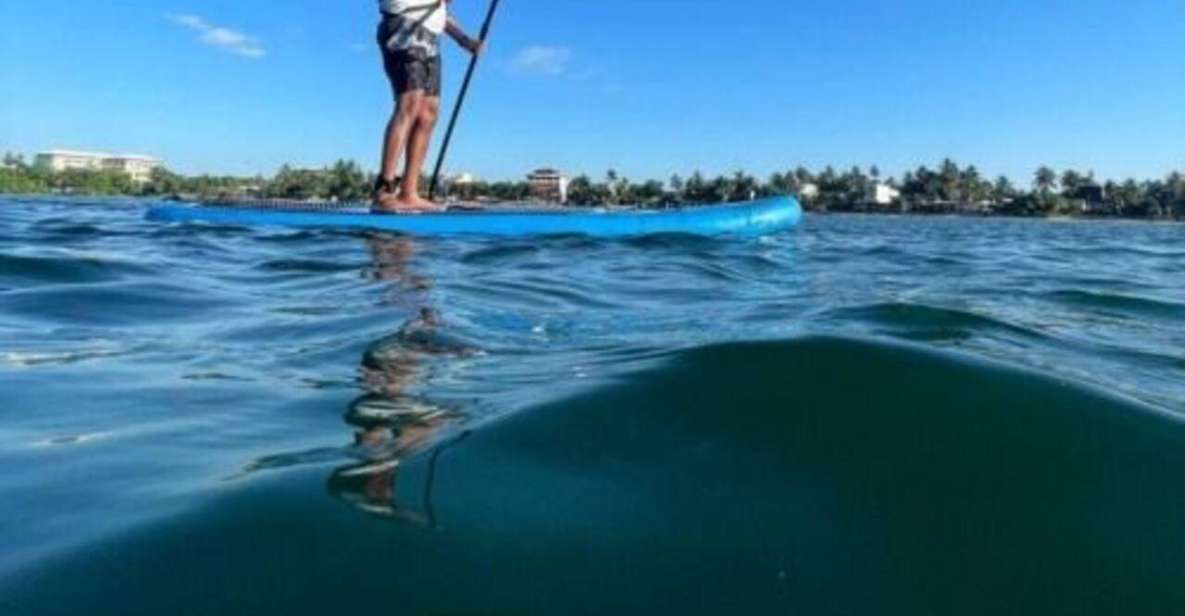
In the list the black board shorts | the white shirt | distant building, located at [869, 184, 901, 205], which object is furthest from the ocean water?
distant building, located at [869, 184, 901, 205]

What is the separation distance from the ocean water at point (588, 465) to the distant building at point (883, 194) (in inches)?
4008

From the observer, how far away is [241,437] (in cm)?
206

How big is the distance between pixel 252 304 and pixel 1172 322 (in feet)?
12.9

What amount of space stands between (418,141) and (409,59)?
719 millimetres

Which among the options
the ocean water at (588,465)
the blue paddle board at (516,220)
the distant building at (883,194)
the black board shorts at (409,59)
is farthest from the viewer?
the distant building at (883,194)

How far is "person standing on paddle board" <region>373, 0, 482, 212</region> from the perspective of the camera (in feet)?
27.8

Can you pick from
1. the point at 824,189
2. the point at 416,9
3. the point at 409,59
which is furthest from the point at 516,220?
the point at 824,189

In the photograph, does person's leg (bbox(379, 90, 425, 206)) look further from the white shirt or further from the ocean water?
the ocean water

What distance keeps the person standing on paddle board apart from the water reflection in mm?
5069

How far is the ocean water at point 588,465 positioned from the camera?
1.36 m

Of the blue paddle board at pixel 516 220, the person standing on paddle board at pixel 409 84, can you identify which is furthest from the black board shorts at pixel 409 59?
the blue paddle board at pixel 516 220

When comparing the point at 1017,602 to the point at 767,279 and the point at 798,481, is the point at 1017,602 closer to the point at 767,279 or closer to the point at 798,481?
the point at 798,481

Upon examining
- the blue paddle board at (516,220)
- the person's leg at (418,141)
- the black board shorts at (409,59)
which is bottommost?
the blue paddle board at (516,220)

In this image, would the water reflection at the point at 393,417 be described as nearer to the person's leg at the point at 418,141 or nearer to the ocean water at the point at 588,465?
the ocean water at the point at 588,465
